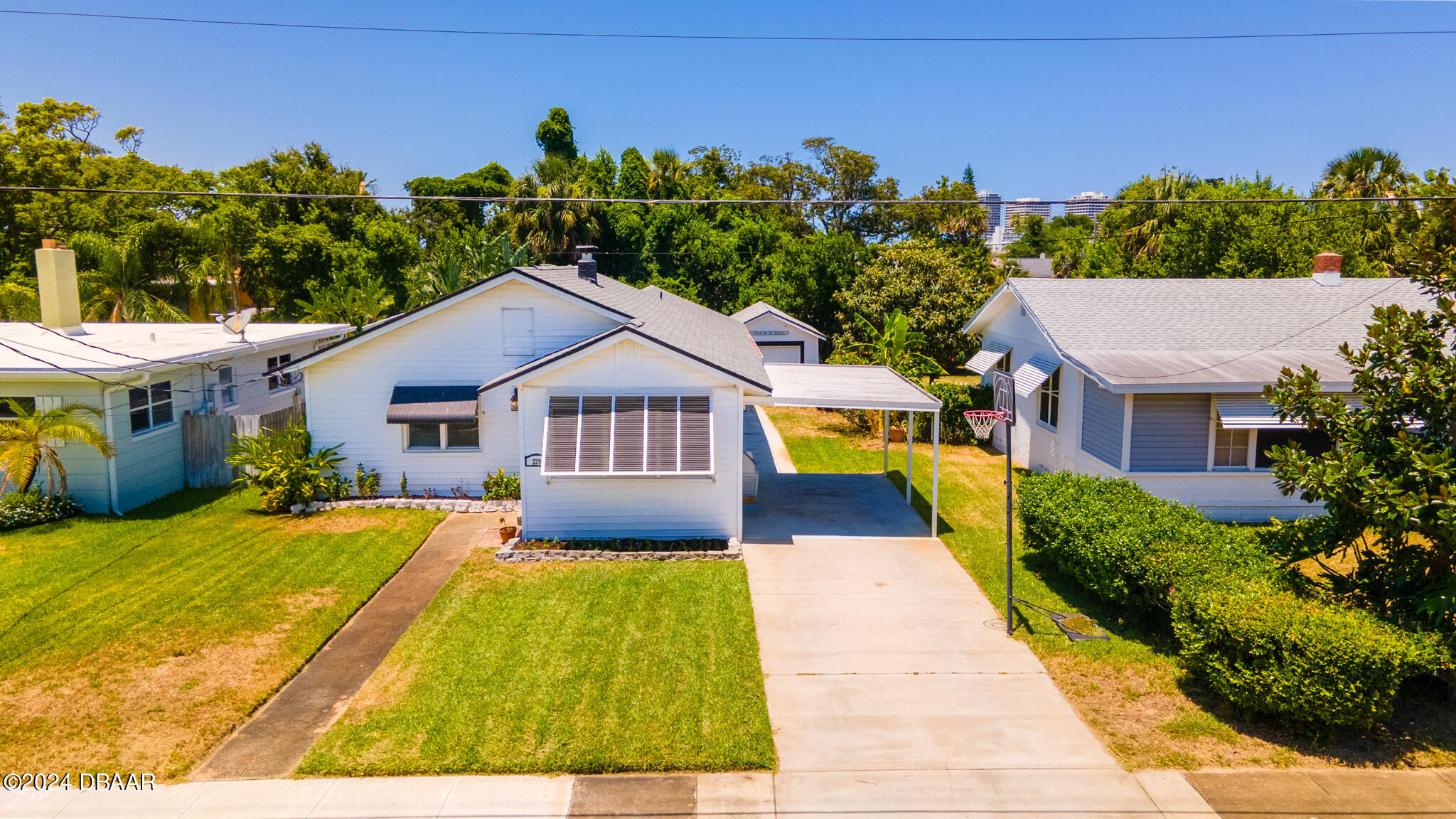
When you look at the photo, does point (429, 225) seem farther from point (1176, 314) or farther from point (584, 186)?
point (1176, 314)

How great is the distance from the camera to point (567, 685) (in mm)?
9273

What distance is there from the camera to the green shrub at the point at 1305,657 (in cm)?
762

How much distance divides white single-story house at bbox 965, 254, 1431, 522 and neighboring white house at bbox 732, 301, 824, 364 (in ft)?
40.5

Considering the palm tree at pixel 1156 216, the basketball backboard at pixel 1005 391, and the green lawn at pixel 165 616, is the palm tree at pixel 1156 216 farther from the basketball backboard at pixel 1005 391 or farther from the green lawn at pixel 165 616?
the green lawn at pixel 165 616

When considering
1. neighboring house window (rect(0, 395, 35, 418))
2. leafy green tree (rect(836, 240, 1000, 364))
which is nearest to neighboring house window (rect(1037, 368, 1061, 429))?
leafy green tree (rect(836, 240, 1000, 364))

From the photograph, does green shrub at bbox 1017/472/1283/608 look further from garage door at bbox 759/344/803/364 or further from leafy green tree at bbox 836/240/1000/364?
garage door at bbox 759/344/803/364

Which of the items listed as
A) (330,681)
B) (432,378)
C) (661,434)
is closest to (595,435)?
(661,434)

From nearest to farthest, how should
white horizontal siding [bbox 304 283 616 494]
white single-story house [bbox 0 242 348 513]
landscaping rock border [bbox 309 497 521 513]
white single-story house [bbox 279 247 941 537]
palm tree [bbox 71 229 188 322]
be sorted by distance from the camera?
1. white single-story house [bbox 279 247 941 537]
2. white single-story house [bbox 0 242 348 513]
3. landscaping rock border [bbox 309 497 521 513]
4. white horizontal siding [bbox 304 283 616 494]
5. palm tree [bbox 71 229 188 322]

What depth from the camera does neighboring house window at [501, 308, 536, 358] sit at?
1738 cm

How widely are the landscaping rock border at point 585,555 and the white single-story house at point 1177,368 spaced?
7.91m

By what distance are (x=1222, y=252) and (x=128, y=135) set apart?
54463mm

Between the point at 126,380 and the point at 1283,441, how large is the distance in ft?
72.4

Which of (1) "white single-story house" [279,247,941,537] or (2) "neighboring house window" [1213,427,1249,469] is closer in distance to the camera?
(1) "white single-story house" [279,247,941,537]

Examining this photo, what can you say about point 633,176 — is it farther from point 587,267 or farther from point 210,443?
point 210,443
